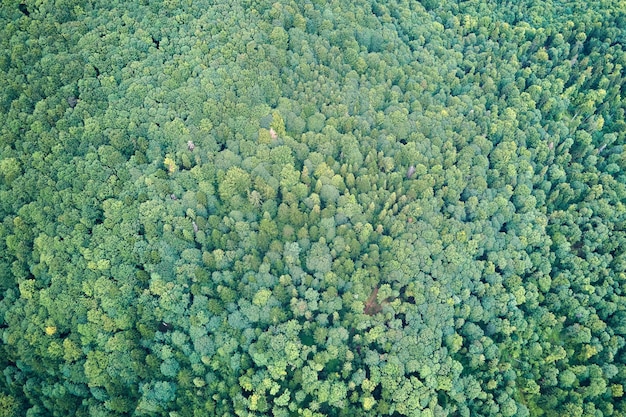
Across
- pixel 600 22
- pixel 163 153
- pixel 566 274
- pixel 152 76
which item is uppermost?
pixel 600 22

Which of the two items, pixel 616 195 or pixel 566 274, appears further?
pixel 616 195

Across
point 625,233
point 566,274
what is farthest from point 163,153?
point 625,233

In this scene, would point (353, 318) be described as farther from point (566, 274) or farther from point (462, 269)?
point (566, 274)

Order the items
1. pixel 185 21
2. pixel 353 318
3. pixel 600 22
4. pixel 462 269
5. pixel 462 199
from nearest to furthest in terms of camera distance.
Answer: pixel 353 318
pixel 462 269
pixel 462 199
pixel 185 21
pixel 600 22

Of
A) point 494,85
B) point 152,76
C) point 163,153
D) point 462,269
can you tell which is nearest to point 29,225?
point 163,153

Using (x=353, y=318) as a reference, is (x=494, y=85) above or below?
above

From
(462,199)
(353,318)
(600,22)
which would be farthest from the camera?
(600,22)

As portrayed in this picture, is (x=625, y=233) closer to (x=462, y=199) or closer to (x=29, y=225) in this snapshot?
(x=462, y=199)
